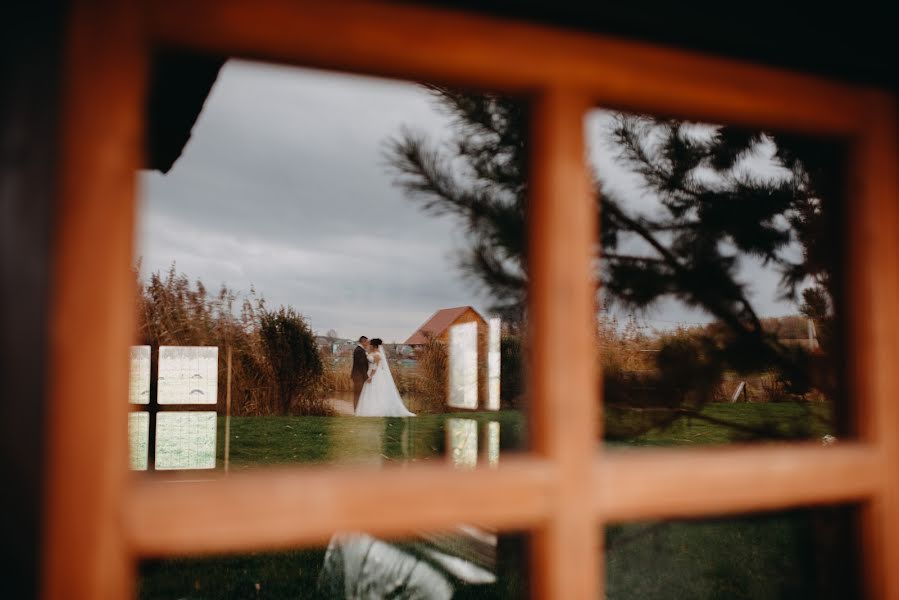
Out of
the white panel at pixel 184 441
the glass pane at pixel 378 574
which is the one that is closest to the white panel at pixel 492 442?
the glass pane at pixel 378 574

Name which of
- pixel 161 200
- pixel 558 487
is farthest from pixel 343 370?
pixel 558 487

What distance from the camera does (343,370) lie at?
24.6 ft

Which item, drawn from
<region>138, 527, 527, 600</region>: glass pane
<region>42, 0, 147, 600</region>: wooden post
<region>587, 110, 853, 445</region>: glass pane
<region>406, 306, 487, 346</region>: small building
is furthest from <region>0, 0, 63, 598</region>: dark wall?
<region>406, 306, 487, 346</region>: small building

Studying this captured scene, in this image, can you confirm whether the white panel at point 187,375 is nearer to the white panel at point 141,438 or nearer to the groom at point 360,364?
the white panel at point 141,438

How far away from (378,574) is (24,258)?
3.05 metres

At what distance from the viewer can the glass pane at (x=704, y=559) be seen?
2.45m

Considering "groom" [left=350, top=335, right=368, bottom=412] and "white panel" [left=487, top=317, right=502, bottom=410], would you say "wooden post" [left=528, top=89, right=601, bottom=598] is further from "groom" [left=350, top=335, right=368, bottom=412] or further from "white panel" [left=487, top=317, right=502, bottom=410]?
"groom" [left=350, top=335, right=368, bottom=412]

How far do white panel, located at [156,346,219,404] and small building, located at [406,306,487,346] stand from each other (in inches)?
85.5

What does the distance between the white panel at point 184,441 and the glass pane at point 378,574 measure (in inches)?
43.9

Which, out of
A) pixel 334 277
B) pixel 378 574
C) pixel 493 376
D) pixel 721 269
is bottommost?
pixel 378 574

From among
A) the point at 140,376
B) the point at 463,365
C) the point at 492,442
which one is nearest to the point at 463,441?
the point at 492,442

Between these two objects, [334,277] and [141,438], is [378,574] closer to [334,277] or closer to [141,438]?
[141,438]

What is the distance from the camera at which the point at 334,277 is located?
674 cm

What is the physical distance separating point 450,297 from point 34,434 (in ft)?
18.4
